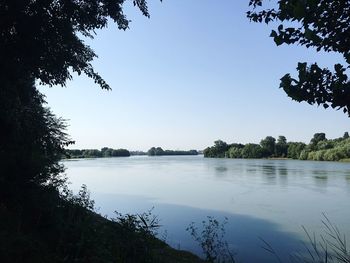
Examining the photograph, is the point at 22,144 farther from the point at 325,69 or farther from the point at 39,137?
the point at 325,69

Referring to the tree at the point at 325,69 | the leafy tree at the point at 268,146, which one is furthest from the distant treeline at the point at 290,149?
the tree at the point at 325,69

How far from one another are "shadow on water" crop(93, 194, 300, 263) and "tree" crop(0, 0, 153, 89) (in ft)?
22.0

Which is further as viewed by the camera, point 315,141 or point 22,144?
point 315,141

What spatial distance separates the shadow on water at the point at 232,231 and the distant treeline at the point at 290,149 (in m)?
68.3

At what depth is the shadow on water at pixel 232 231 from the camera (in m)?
12.5

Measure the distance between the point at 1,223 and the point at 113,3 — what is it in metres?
4.70

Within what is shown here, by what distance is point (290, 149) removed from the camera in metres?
108

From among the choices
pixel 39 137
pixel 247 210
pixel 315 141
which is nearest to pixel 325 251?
pixel 39 137

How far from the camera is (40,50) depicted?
7.34 meters

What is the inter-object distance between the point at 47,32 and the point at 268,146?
11613 cm

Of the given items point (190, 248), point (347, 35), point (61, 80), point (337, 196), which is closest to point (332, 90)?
point (347, 35)

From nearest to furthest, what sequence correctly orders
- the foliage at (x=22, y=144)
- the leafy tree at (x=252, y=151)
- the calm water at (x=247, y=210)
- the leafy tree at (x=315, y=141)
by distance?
the foliage at (x=22, y=144) < the calm water at (x=247, y=210) < the leafy tree at (x=315, y=141) < the leafy tree at (x=252, y=151)

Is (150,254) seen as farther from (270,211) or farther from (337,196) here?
(337,196)

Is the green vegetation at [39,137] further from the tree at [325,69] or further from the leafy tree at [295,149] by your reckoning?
the leafy tree at [295,149]
